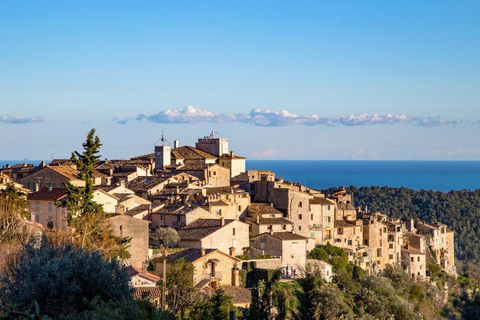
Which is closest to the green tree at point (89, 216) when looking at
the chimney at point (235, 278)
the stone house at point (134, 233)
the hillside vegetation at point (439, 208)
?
the stone house at point (134, 233)

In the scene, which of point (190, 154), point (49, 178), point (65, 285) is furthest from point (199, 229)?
point (65, 285)

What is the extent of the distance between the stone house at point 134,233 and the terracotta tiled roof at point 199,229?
358 centimetres

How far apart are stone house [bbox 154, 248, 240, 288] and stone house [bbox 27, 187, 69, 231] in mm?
6783

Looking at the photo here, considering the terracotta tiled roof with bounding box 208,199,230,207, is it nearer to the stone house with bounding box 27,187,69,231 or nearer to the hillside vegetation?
the stone house with bounding box 27,187,69,231

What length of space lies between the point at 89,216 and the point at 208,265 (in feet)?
22.5

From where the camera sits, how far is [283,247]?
44.4 meters

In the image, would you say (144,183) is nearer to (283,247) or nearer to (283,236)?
(283,236)

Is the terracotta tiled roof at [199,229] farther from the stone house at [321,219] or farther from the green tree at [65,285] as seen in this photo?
the green tree at [65,285]

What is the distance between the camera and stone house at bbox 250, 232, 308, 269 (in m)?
44.4

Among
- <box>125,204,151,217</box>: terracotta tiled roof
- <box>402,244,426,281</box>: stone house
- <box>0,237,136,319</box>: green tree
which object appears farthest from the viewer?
<box>402,244,426,281</box>: stone house

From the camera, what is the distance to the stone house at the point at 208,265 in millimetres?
36625

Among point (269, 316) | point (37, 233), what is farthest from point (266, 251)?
point (269, 316)

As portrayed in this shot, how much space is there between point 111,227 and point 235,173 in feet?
87.2

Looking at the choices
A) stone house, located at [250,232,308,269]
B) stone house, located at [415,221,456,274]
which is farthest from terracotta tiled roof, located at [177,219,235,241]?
stone house, located at [415,221,456,274]
